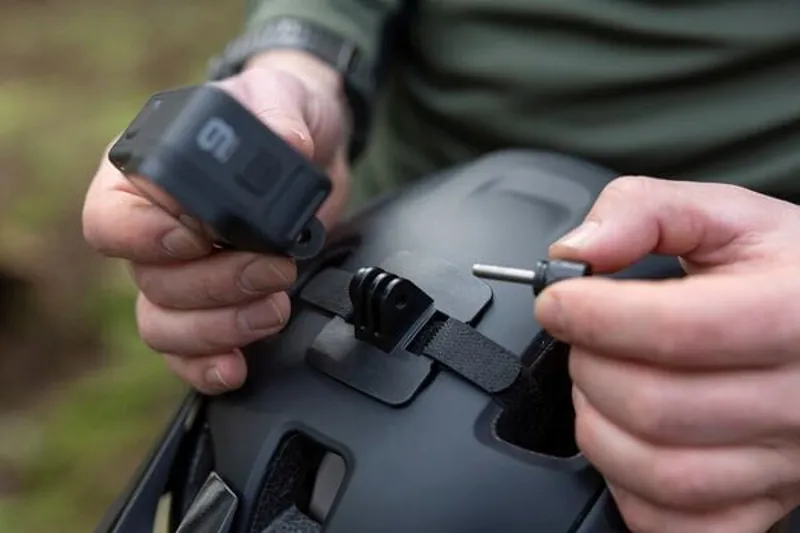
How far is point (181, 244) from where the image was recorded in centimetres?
58

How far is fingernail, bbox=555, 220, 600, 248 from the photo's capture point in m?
0.50

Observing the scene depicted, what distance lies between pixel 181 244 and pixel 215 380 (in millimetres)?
85

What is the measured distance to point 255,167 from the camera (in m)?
0.48

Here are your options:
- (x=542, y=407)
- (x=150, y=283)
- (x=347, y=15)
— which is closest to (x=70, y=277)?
Result: (x=347, y=15)

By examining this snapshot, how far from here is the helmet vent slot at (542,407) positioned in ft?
1.90

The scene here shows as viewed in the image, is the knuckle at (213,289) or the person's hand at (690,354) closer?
the person's hand at (690,354)

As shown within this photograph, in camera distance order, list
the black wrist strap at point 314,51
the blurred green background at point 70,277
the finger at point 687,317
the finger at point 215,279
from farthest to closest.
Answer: the blurred green background at point 70,277, the black wrist strap at point 314,51, the finger at point 215,279, the finger at point 687,317

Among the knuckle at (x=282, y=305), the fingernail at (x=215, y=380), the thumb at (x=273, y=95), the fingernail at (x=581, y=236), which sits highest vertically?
the fingernail at (x=581, y=236)

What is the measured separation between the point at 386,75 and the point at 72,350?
64 centimetres

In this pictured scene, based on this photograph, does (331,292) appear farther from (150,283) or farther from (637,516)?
(637,516)

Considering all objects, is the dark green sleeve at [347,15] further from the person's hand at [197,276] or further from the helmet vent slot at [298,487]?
the helmet vent slot at [298,487]

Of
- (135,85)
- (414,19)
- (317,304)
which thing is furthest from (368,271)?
(135,85)

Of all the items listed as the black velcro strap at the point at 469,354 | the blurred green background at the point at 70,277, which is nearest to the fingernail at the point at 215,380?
the black velcro strap at the point at 469,354

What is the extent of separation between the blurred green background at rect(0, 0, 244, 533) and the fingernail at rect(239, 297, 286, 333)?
644mm
